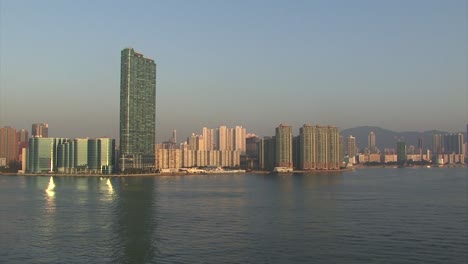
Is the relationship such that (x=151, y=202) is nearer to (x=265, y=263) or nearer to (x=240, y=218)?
(x=240, y=218)

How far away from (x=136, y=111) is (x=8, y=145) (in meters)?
55.6

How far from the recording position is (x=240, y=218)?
29734 mm

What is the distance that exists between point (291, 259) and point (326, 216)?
482 inches

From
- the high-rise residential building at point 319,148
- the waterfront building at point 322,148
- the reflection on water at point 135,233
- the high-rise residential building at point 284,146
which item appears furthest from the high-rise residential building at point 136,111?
the reflection on water at point 135,233

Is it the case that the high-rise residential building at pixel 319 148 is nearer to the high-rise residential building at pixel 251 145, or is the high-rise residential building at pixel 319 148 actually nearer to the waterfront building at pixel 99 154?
the high-rise residential building at pixel 251 145

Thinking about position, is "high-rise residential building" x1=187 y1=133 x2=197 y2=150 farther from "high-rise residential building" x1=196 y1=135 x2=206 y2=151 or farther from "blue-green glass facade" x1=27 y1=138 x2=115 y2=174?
"blue-green glass facade" x1=27 y1=138 x2=115 y2=174

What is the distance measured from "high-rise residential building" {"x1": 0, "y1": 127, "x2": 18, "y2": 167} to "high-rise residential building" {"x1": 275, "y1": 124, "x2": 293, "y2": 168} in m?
75.8

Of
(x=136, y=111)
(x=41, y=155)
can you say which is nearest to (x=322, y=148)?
(x=136, y=111)

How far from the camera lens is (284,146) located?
142 m

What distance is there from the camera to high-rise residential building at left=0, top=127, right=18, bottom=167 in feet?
480

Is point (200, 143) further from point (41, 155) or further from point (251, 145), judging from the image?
point (41, 155)

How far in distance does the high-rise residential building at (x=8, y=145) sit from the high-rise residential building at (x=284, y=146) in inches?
2986

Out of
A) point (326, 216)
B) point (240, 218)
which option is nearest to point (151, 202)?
point (240, 218)

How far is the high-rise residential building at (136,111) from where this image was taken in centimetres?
11225
